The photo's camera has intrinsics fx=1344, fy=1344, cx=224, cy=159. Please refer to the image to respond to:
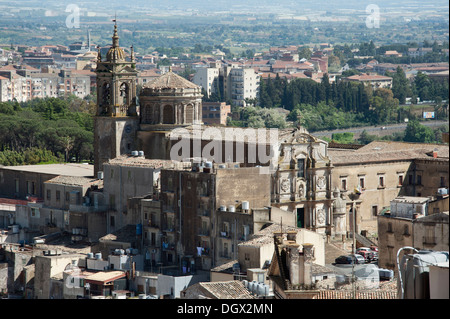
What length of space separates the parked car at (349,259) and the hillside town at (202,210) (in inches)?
3.5

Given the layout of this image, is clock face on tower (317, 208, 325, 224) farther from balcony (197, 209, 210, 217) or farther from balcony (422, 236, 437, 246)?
balcony (422, 236, 437, 246)

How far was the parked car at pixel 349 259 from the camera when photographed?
3538 cm

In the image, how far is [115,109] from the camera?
1892 inches

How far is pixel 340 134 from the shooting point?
322 ft

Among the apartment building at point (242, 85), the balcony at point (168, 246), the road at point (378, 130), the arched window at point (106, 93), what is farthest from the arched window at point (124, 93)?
the apartment building at point (242, 85)

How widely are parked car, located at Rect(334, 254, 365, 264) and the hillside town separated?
9 cm

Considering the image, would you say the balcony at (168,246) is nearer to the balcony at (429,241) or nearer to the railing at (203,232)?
the railing at (203,232)

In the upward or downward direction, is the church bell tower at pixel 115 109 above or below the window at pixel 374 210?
above

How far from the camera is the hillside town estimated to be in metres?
30.7

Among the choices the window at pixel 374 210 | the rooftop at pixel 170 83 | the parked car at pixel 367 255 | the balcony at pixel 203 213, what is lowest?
the window at pixel 374 210

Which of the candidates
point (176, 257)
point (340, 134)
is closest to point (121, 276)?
point (176, 257)

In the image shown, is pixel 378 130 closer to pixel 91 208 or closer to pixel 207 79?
pixel 207 79

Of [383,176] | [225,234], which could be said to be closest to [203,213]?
[225,234]

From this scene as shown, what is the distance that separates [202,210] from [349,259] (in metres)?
4.27
